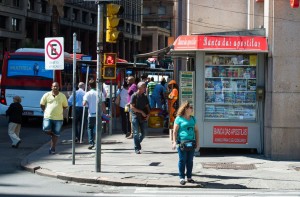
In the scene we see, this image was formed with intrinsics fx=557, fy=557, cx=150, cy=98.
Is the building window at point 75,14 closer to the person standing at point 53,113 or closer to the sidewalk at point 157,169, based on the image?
the sidewalk at point 157,169

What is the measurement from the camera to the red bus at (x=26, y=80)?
79.5 ft

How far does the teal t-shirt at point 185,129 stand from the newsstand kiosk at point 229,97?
4201 mm

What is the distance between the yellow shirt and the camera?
15.3 meters

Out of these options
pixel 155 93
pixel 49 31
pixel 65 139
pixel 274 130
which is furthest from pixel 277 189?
pixel 49 31

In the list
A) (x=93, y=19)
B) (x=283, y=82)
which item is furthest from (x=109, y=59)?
(x=93, y=19)

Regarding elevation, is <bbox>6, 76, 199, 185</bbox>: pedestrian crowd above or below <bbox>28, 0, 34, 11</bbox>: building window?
below

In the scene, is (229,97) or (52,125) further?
(229,97)

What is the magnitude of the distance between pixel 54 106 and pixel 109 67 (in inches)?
140

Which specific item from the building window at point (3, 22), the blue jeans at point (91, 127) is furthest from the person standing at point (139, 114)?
the building window at point (3, 22)

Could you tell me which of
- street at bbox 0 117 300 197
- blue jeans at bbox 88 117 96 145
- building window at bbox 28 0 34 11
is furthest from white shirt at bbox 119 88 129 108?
building window at bbox 28 0 34 11

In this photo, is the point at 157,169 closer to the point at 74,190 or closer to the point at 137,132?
the point at 137,132

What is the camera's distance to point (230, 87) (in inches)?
614

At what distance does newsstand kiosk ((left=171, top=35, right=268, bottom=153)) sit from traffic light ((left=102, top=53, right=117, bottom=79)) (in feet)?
11.0

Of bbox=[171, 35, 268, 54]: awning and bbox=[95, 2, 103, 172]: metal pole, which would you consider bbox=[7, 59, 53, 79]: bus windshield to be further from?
bbox=[95, 2, 103, 172]: metal pole
